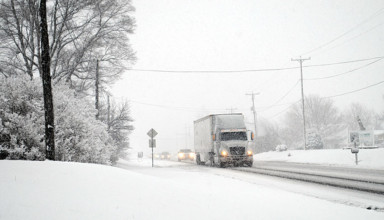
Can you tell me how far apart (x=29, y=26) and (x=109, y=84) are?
7.52 metres

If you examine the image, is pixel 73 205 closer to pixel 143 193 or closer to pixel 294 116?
pixel 143 193

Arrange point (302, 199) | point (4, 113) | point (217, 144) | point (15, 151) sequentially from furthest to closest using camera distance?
1. point (217, 144)
2. point (4, 113)
3. point (15, 151)
4. point (302, 199)

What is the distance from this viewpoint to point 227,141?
23.2m

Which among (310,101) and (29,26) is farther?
(310,101)

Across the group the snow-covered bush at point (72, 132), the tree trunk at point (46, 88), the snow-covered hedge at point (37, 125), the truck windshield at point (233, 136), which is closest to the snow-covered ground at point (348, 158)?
the truck windshield at point (233, 136)

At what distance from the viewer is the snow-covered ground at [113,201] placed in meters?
4.83

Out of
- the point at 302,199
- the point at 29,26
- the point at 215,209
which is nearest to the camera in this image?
the point at 215,209

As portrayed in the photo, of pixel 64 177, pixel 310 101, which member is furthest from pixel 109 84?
pixel 310 101

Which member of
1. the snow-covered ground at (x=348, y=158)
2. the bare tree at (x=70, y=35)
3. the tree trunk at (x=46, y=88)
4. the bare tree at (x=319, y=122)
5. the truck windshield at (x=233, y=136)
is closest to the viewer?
the tree trunk at (x=46, y=88)

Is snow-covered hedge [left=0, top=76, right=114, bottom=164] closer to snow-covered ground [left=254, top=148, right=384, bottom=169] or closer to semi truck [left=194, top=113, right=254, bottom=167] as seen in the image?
semi truck [left=194, top=113, right=254, bottom=167]

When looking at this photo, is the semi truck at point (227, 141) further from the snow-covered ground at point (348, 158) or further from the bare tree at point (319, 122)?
the bare tree at point (319, 122)

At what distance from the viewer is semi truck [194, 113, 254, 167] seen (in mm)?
23047

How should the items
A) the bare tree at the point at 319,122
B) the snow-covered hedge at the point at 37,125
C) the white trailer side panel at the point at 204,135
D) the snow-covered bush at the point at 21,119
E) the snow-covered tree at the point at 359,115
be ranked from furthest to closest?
the snow-covered tree at the point at 359,115
the bare tree at the point at 319,122
the white trailer side panel at the point at 204,135
the snow-covered hedge at the point at 37,125
the snow-covered bush at the point at 21,119

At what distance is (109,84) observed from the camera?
2697 cm
